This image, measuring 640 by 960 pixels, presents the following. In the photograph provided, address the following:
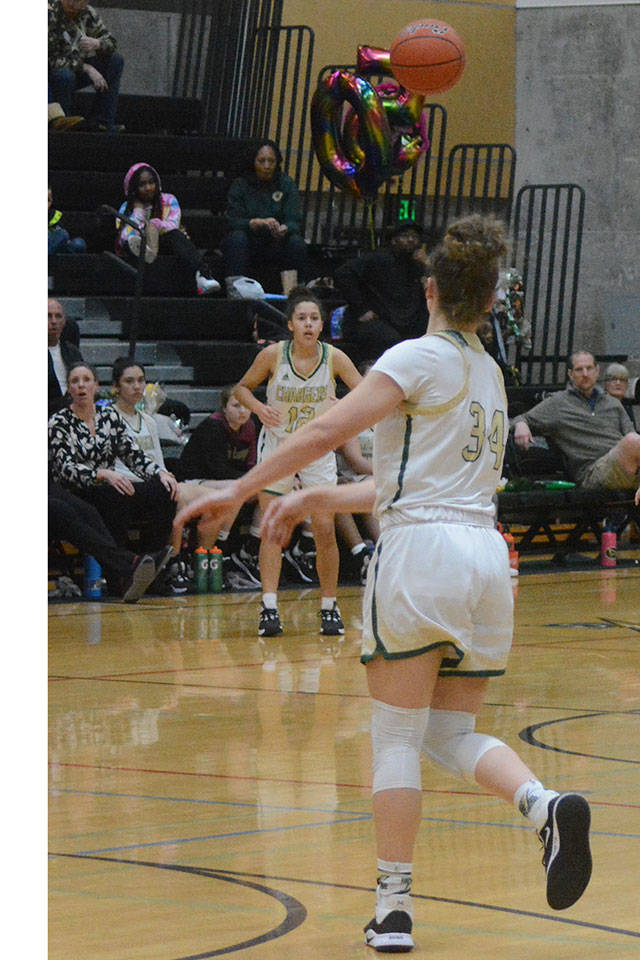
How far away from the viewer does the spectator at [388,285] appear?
45.6 ft

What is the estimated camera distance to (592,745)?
5.98m

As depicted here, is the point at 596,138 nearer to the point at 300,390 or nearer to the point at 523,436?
the point at 523,436

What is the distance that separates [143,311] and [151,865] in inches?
384

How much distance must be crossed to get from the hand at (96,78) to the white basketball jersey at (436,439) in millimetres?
11544

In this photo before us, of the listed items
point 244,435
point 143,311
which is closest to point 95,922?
point 244,435

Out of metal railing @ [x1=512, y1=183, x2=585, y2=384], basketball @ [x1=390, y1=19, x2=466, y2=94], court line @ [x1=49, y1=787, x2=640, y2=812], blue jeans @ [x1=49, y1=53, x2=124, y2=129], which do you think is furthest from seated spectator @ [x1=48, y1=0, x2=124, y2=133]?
court line @ [x1=49, y1=787, x2=640, y2=812]

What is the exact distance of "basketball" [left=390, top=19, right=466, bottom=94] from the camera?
12.7 m

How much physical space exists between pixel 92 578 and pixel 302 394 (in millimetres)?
2304

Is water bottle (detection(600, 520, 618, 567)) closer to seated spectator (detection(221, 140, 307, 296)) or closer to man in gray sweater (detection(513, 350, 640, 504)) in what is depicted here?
man in gray sweater (detection(513, 350, 640, 504))

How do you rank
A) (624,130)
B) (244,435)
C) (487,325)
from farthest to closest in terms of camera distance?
Answer: 1. (624,130)
2. (244,435)
3. (487,325)

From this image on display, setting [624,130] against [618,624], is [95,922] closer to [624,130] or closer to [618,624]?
[618,624]

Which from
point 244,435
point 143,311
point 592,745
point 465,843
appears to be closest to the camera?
point 465,843

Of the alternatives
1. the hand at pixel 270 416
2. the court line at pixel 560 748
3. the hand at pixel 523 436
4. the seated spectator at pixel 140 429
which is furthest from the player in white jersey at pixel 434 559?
the hand at pixel 523 436

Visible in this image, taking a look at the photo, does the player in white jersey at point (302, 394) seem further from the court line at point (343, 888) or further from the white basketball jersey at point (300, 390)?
the court line at point (343, 888)
